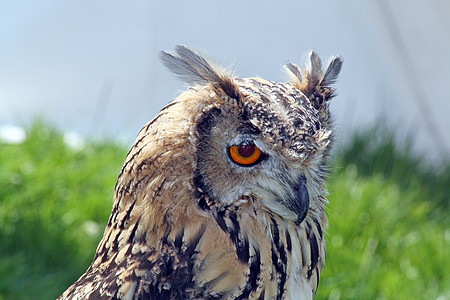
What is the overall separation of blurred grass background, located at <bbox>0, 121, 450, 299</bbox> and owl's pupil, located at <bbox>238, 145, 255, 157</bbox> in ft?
5.49

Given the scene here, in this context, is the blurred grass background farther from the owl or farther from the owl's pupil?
the owl's pupil

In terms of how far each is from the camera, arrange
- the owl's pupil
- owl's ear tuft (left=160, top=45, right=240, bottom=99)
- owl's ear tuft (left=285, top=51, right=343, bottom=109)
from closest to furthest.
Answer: the owl's pupil
owl's ear tuft (left=160, top=45, right=240, bottom=99)
owl's ear tuft (left=285, top=51, right=343, bottom=109)

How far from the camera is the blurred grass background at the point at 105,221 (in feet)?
10.8

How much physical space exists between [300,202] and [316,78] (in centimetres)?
47

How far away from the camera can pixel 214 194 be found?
6.07ft

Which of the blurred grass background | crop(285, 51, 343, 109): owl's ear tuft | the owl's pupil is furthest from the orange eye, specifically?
the blurred grass background

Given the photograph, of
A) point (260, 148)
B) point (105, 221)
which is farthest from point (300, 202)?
point (105, 221)

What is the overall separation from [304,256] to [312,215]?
0.14m

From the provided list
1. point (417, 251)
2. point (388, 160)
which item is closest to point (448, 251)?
point (417, 251)

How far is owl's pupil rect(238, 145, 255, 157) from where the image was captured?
178 centimetres

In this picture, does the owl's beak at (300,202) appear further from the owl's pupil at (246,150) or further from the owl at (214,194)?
the owl's pupil at (246,150)

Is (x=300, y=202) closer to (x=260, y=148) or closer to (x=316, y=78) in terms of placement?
(x=260, y=148)

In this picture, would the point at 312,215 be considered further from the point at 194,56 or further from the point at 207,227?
the point at 194,56

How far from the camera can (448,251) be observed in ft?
12.3
